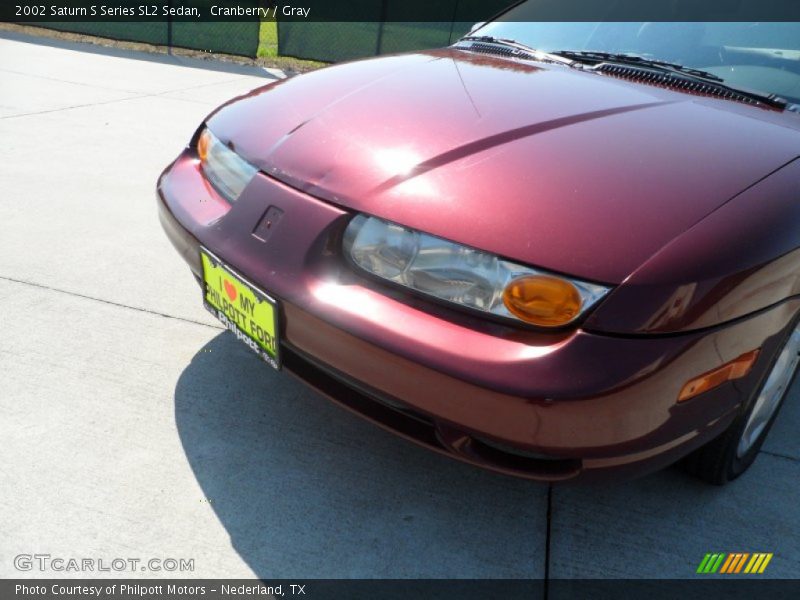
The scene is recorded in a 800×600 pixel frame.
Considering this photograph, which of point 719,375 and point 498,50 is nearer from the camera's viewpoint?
point 719,375

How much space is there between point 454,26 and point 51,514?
27.4ft

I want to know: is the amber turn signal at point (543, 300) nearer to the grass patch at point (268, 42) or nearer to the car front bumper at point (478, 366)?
the car front bumper at point (478, 366)

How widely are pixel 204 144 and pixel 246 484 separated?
41.3 inches

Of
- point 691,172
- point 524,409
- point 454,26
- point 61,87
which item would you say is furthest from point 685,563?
point 454,26

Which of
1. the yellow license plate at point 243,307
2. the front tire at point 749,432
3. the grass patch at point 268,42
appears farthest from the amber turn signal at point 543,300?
the grass patch at point 268,42

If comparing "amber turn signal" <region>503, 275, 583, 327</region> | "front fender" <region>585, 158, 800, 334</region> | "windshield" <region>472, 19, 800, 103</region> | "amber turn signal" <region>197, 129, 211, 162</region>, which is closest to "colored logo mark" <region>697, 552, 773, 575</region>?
"front fender" <region>585, 158, 800, 334</region>

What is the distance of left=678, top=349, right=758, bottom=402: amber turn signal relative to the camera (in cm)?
148

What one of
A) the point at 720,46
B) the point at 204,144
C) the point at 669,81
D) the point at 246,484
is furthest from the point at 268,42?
the point at 246,484

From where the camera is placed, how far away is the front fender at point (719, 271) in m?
1.40

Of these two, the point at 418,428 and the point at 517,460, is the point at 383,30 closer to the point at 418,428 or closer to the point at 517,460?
the point at 418,428

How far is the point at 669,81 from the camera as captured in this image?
7.32 ft

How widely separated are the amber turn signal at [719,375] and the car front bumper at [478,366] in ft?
0.06

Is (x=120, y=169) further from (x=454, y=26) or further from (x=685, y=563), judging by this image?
(x=454, y=26)

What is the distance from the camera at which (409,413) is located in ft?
5.39
